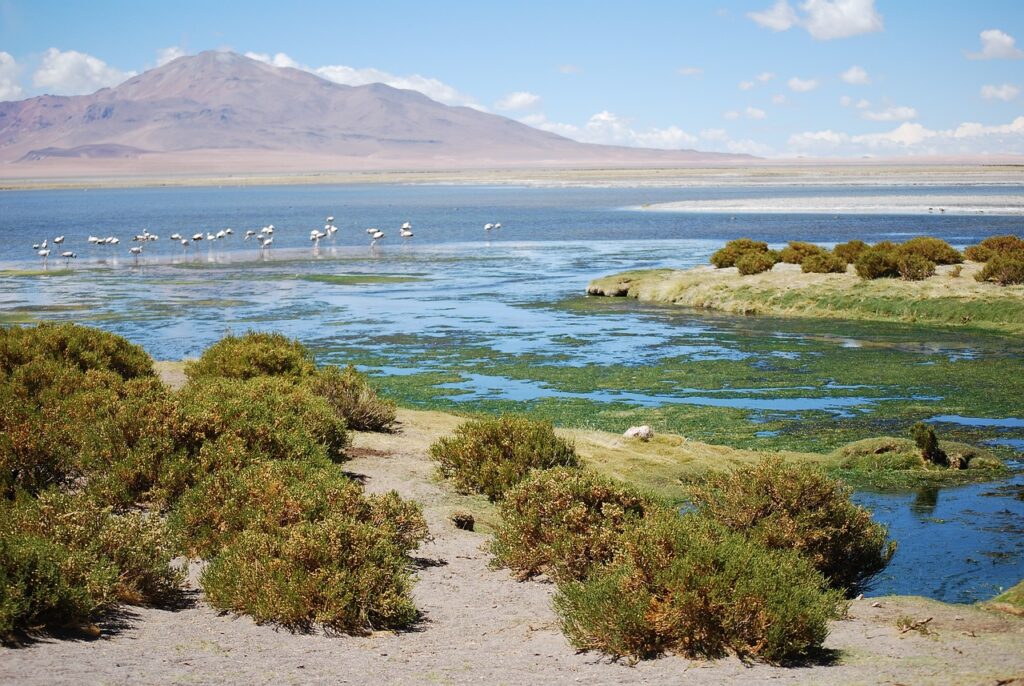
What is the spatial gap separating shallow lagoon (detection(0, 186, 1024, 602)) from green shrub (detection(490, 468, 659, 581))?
2902mm

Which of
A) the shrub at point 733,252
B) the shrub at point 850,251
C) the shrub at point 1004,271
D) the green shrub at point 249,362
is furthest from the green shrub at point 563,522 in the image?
the shrub at point 733,252

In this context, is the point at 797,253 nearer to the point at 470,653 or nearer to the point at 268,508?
the point at 268,508

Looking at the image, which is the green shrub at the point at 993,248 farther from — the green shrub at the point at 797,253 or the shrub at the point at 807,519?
the shrub at the point at 807,519

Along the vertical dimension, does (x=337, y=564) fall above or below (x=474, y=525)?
above

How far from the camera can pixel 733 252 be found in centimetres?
3947

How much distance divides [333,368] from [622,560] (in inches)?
344

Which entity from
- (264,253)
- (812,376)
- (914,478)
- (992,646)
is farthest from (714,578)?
(264,253)

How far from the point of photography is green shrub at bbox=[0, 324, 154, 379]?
634 inches

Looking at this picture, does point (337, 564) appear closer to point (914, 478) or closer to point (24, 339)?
point (914, 478)

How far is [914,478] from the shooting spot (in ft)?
48.1

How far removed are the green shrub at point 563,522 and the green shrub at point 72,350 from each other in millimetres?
7846

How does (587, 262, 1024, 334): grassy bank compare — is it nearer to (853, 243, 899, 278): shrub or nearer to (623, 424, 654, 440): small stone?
(853, 243, 899, 278): shrub

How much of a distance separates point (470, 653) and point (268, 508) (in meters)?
2.83

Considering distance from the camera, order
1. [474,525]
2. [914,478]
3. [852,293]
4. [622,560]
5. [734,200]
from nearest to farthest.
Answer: [622,560] < [474,525] < [914,478] < [852,293] < [734,200]
